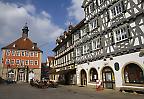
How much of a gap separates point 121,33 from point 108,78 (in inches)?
231

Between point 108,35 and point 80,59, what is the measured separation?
8.58m

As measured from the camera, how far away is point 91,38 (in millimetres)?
23844

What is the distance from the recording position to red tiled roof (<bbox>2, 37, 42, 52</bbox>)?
5853 centimetres

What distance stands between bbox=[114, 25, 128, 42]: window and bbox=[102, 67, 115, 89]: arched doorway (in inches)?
157

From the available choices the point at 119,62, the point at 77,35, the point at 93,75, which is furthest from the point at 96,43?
the point at 77,35

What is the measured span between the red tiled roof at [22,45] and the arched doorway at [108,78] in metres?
43.3

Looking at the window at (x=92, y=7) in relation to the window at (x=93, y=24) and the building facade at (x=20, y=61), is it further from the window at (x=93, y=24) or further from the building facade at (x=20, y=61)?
the building facade at (x=20, y=61)

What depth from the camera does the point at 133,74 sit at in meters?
16.4

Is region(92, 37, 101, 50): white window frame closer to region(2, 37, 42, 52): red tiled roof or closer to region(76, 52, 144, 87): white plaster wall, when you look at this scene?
region(76, 52, 144, 87): white plaster wall

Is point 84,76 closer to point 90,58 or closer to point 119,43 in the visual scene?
point 90,58

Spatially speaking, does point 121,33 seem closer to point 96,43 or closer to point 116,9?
point 116,9

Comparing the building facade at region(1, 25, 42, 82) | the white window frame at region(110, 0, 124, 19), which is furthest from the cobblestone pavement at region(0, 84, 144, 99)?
the building facade at region(1, 25, 42, 82)

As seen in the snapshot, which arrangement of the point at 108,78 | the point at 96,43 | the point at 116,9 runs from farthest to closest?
the point at 96,43 < the point at 108,78 < the point at 116,9

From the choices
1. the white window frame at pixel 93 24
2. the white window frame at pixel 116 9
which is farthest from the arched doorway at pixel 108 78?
the white window frame at pixel 116 9
